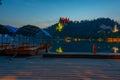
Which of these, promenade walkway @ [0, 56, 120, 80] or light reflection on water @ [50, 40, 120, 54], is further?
light reflection on water @ [50, 40, 120, 54]

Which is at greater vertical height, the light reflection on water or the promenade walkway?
the light reflection on water

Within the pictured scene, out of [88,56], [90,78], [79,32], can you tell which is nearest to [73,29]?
[79,32]

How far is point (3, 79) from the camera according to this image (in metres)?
8.91

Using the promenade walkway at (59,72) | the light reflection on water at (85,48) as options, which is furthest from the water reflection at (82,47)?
the promenade walkway at (59,72)

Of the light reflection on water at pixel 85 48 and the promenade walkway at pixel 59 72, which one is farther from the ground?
the light reflection on water at pixel 85 48

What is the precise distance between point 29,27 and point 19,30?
1.05 metres

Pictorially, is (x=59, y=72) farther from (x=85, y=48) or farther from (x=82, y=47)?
(x=82, y=47)

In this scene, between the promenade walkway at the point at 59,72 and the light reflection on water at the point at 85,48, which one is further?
the light reflection on water at the point at 85,48

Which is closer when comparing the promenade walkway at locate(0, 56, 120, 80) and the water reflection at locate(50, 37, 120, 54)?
the promenade walkway at locate(0, 56, 120, 80)

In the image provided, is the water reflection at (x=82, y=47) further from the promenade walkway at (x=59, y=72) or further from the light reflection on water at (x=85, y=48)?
the promenade walkway at (x=59, y=72)

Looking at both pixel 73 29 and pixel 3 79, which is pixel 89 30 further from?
pixel 3 79

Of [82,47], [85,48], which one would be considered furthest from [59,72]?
[82,47]

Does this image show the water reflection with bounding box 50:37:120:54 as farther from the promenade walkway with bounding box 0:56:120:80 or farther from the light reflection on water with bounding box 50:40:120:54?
the promenade walkway with bounding box 0:56:120:80

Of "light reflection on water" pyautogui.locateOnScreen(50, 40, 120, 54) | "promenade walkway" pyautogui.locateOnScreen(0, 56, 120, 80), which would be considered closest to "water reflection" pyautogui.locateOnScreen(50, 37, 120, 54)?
"light reflection on water" pyautogui.locateOnScreen(50, 40, 120, 54)
